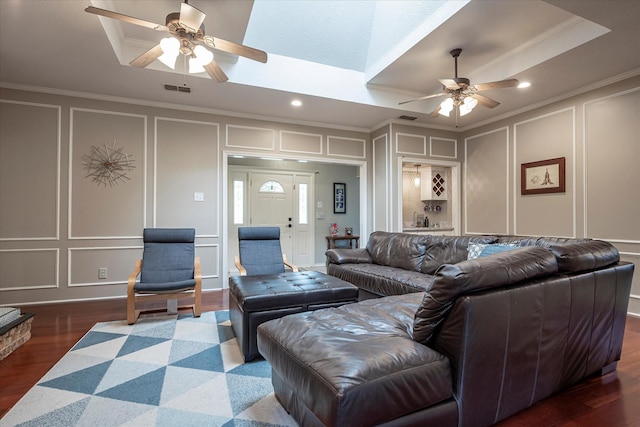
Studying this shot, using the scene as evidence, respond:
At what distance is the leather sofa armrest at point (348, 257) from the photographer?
402cm

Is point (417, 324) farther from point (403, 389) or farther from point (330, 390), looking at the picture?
point (330, 390)

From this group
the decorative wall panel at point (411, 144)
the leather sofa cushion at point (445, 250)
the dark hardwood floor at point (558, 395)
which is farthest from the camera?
the decorative wall panel at point (411, 144)

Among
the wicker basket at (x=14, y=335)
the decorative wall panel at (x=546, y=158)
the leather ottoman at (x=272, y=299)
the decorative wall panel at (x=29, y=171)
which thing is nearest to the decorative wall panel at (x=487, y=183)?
the decorative wall panel at (x=546, y=158)

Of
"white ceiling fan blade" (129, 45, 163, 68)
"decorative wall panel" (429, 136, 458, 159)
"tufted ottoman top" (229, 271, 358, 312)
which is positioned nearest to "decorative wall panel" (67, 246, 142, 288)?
"tufted ottoman top" (229, 271, 358, 312)

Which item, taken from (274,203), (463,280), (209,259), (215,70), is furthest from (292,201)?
(463,280)

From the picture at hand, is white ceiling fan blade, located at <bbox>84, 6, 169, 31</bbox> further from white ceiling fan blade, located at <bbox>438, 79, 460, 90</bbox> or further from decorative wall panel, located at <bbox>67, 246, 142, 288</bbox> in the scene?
decorative wall panel, located at <bbox>67, 246, 142, 288</bbox>

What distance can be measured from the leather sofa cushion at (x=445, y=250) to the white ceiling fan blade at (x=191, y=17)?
302 centimetres

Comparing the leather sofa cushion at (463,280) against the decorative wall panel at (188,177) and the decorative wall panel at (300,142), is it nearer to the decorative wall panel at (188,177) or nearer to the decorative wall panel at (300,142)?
the decorative wall panel at (188,177)

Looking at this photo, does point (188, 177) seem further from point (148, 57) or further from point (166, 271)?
point (148, 57)

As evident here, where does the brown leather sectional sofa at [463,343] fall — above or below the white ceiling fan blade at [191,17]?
below

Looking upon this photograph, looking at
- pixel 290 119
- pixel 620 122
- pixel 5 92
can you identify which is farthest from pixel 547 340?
pixel 5 92

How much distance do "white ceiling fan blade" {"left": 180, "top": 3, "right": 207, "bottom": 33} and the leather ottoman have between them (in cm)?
197

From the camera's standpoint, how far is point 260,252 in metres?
3.83

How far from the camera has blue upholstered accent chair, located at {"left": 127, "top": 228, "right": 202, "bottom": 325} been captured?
10.2 feet
